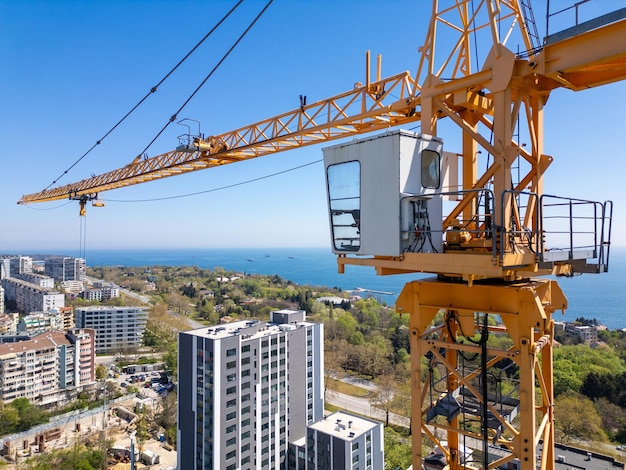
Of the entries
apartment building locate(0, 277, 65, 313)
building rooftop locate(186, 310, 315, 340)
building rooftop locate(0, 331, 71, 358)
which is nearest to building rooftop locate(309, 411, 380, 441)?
building rooftop locate(186, 310, 315, 340)

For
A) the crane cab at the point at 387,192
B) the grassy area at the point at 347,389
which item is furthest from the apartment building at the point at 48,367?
the crane cab at the point at 387,192

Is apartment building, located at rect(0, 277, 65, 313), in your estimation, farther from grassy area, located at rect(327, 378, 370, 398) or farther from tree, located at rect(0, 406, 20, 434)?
grassy area, located at rect(327, 378, 370, 398)

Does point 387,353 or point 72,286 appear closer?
point 387,353

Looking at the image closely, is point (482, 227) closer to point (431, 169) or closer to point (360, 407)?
point (431, 169)

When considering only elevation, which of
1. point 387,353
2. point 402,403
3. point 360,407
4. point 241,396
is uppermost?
point 241,396

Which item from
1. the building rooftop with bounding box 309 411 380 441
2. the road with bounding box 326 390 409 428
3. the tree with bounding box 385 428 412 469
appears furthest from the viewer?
the road with bounding box 326 390 409 428

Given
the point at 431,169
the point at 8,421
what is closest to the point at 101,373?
the point at 8,421

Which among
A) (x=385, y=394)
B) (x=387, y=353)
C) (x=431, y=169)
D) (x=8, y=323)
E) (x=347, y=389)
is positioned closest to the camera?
(x=431, y=169)
